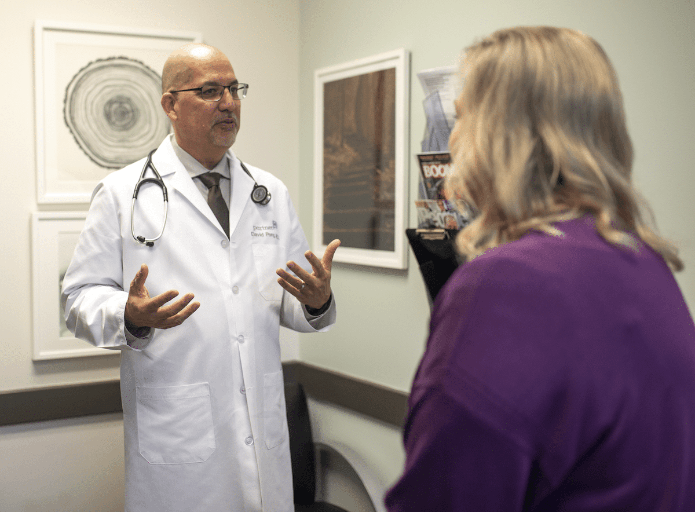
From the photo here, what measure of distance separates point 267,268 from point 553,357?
132 cm

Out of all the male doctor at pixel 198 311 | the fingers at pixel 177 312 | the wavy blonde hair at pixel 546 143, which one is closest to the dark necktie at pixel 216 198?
Result: the male doctor at pixel 198 311

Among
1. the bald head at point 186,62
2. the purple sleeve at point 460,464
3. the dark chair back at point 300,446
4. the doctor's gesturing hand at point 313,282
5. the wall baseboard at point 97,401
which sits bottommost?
the dark chair back at point 300,446

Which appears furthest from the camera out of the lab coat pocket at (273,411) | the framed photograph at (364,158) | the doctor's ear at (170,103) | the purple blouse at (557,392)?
the framed photograph at (364,158)

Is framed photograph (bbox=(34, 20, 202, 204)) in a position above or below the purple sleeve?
above

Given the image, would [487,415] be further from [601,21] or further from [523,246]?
[601,21]

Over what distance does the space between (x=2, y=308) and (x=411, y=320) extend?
5.10 feet

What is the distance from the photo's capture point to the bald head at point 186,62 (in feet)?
6.14

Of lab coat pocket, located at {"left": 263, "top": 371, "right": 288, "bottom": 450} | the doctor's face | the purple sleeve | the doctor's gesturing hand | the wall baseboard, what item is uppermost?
the doctor's face

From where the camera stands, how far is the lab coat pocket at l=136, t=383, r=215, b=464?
1.68 m

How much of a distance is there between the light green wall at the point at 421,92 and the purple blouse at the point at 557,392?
73 centimetres

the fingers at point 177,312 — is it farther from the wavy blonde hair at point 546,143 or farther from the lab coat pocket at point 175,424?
the wavy blonde hair at point 546,143

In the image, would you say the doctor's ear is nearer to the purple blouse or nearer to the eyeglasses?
the eyeglasses

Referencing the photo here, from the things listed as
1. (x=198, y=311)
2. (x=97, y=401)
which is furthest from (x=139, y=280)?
(x=97, y=401)

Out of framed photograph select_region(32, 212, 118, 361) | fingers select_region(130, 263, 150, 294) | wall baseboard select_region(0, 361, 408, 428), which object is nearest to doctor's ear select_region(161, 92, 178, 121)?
fingers select_region(130, 263, 150, 294)
